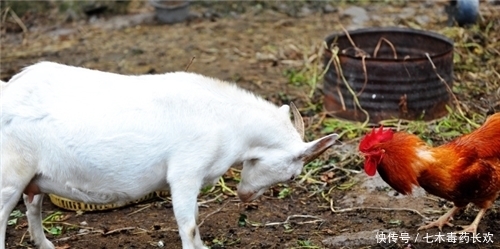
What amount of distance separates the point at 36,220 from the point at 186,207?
43.5 inches

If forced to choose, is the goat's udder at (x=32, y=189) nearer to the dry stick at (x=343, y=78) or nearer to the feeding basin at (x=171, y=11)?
the dry stick at (x=343, y=78)

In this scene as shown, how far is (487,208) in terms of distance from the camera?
5.65m

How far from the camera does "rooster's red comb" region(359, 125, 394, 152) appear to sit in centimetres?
536

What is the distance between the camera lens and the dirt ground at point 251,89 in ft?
18.7

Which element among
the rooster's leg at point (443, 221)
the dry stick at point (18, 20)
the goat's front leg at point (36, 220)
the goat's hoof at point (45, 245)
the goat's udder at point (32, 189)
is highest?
the goat's udder at point (32, 189)

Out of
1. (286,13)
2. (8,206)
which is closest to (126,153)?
(8,206)

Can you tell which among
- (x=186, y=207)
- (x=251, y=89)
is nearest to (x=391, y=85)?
(x=251, y=89)

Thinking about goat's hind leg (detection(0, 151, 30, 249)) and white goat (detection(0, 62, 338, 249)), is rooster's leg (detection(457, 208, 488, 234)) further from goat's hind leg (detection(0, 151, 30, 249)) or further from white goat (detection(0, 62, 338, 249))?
goat's hind leg (detection(0, 151, 30, 249))

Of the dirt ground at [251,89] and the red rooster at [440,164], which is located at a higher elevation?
the red rooster at [440,164]

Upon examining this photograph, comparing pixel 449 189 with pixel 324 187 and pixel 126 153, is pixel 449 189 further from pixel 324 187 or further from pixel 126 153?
pixel 126 153

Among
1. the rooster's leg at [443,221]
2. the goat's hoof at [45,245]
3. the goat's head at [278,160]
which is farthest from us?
the rooster's leg at [443,221]

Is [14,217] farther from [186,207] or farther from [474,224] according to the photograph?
[474,224]

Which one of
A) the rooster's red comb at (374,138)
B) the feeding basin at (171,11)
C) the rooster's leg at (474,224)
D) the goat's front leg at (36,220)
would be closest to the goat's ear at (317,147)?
the rooster's red comb at (374,138)

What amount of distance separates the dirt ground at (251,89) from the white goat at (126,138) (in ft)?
2.97
